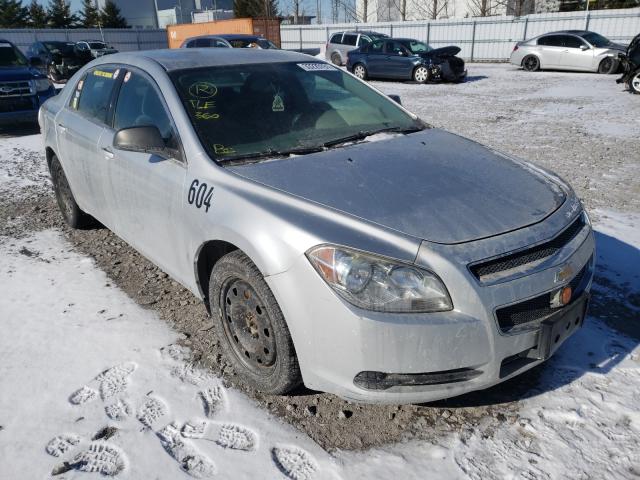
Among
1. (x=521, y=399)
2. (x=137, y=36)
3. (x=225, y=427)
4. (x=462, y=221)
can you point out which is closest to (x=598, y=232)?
(x=521, y=399)

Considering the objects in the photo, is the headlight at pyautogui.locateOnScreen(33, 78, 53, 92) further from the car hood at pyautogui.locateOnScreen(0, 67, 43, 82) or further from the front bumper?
the front bumper

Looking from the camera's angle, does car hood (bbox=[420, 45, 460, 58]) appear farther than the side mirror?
Yes

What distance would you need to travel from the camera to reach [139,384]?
286cm

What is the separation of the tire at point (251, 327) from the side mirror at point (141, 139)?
2.69ft

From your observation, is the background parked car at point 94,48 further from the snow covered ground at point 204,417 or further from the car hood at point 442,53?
the snow covered ground at point 204,417

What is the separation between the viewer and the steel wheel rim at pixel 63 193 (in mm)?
4945

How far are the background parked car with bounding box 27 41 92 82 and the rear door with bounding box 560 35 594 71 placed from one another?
18095 millimetres

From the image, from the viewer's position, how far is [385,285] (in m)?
2.17

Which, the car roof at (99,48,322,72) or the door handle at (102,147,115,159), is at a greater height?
the car roof at (99,48,322,72)

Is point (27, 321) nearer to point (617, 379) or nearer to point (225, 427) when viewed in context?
point (225, 427)

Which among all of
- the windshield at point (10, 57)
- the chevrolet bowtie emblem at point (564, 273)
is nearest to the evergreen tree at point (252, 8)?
the windshield at point (10, 57)

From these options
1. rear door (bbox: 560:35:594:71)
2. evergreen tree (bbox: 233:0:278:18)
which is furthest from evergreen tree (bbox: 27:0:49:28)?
rear door (bbox: 560:35:594:71)

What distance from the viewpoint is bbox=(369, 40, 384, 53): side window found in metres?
18.4

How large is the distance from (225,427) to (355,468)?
66 centimetres
